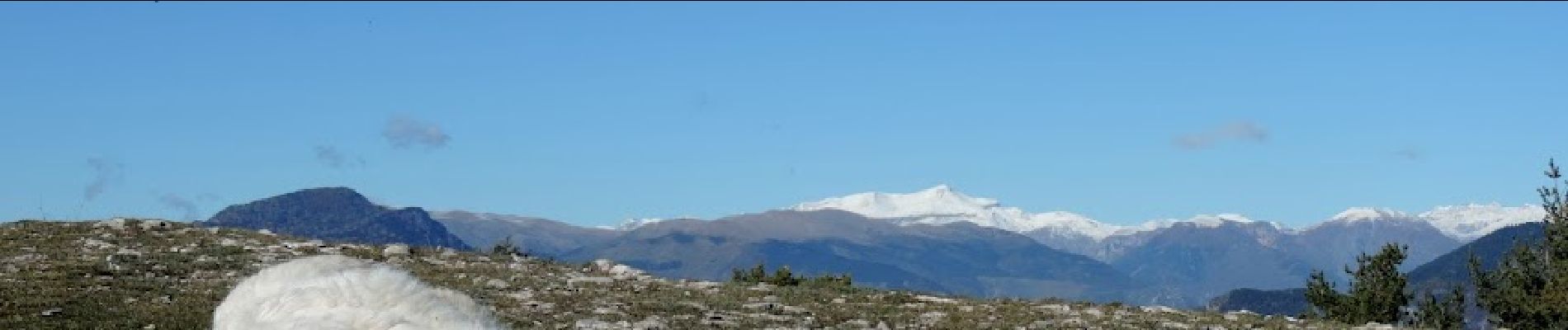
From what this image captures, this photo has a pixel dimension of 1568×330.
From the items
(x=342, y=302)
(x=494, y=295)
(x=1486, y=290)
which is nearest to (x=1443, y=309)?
(x=1486, y=290)

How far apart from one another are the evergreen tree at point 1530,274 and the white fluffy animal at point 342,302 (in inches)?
2667

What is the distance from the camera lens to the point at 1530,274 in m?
70.1

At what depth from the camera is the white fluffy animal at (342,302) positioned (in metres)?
5.05

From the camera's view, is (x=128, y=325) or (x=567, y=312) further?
(x=567, y=312)

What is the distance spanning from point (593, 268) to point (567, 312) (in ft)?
Result: 24.0

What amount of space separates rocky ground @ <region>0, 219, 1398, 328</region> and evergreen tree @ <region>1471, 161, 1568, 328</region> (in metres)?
45.5

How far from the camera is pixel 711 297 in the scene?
2561 centimetres

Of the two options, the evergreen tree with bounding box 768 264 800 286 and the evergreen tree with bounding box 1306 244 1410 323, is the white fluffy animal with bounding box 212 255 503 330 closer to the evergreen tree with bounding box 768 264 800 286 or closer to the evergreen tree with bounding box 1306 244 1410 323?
the evergreen tree with bounding box 768 264 800 286

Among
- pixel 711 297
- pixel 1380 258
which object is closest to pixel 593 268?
pixel 711 297

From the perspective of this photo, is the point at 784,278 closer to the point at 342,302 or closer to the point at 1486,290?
the point at 342,302

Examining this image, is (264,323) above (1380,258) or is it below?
below

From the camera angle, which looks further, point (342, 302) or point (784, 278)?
point (784, 278)

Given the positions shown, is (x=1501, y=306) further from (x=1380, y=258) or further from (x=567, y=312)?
(x=567, y=312)

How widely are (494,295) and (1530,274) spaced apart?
60525 mm
